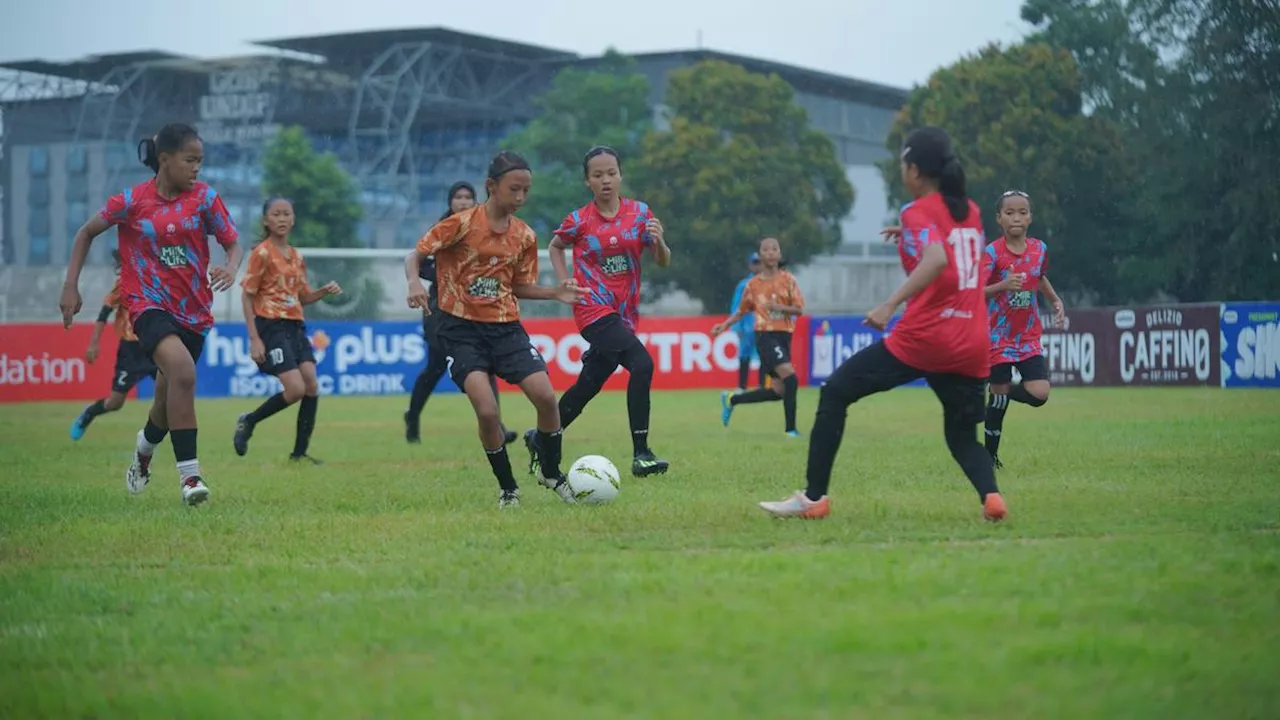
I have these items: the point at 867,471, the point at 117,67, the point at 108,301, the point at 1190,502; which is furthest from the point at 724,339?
the point at 117,67

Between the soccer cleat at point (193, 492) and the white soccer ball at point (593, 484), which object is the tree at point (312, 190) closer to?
the soccer cleat at point (193, 492)

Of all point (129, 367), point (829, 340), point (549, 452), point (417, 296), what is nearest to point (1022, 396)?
point (549, 452)

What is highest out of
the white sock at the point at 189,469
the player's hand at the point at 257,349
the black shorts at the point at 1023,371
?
the player's hand at the point at 257,349

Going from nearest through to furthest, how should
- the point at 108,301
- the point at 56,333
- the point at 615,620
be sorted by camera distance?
the point at 615,620, the point at 108,301, the point at 56,333

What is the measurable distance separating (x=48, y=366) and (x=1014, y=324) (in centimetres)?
2307

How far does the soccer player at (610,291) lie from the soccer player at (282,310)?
9.16 ft

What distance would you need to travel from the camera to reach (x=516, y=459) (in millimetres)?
14609

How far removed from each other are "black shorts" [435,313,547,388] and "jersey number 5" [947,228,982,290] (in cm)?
271

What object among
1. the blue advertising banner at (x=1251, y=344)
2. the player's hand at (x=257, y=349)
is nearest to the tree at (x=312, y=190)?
the blue advertising banner at (x=1251, y=344)

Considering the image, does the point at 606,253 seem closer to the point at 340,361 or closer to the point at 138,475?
the point at 138,475

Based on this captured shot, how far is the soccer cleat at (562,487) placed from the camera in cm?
970

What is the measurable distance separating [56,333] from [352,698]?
28594 millimetres

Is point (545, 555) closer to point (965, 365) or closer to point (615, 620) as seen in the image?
point (615, 620)

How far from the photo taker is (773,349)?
17.8 meters
